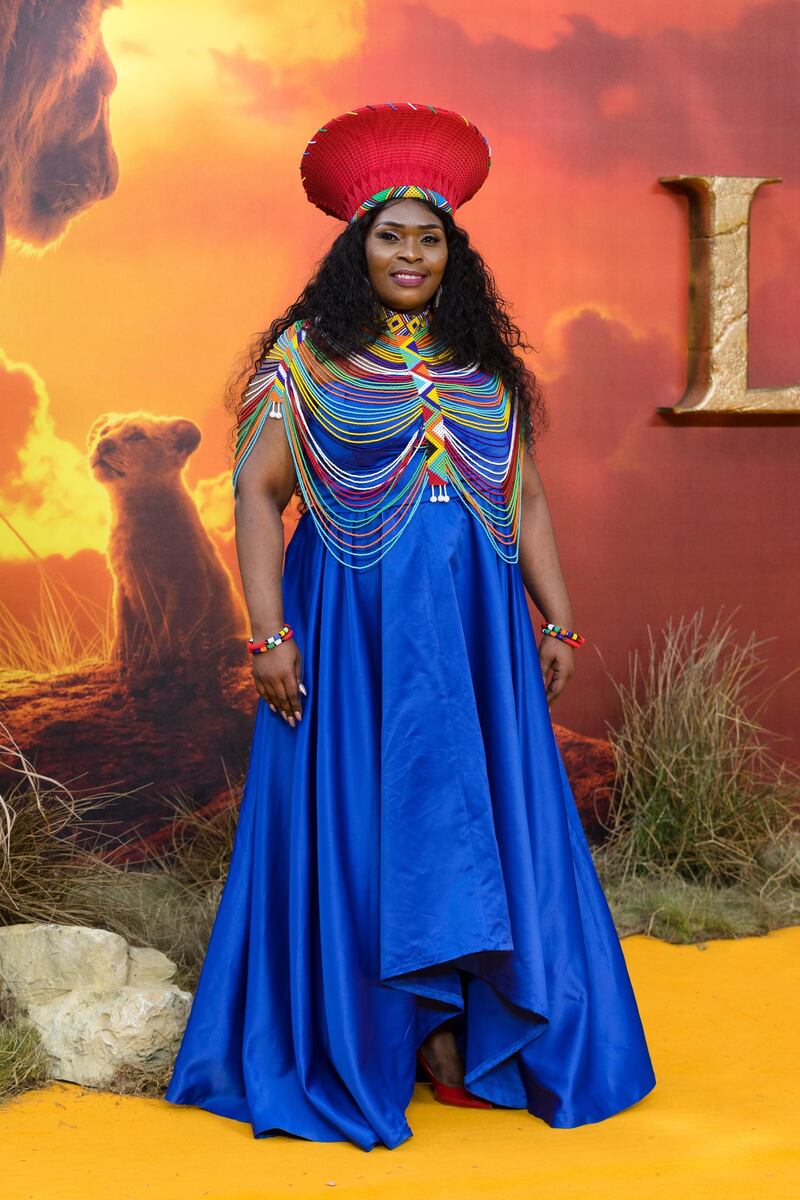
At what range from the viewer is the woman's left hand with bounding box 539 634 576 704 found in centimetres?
314

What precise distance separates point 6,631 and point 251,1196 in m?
2.32

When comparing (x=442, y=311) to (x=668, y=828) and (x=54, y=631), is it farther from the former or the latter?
(x=668, y=828)

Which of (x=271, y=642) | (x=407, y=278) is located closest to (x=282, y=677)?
(x=271, y=642)

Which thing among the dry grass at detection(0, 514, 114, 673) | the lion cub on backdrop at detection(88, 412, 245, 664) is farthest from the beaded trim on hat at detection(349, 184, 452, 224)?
the dry grass at detection(0, 514, 114, 673)

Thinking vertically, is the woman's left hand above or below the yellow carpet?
above

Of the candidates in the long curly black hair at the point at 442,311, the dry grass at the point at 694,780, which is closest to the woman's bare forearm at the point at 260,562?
the long curly black hair at the point at 442,311

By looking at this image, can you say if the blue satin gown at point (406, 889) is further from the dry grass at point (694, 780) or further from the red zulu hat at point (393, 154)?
the dry grass at point (694, 780)

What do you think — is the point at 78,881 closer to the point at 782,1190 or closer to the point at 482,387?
the point at 482,387

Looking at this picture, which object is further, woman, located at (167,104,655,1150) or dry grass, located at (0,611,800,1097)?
dry grass, located at (0,611,800,1097)

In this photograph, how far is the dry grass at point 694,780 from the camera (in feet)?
14.8

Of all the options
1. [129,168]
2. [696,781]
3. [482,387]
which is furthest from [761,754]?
[129,168]

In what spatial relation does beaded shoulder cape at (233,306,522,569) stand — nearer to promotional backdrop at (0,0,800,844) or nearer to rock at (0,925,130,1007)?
rock at (0,925,130,1007)

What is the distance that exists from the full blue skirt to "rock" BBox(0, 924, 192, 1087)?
8.9 inches

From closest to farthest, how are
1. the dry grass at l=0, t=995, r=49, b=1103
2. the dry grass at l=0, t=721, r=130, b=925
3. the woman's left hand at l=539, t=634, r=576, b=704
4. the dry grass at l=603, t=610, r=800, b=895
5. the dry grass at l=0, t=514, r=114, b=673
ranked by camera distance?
the dry grass at l=0, t=995, r=49, b=1103, the woman's left hand at l=539, t=634, r=576, b=704, the dry grass at l=0, t=721, r=130, b=925, the dry grass at l=0, t=514, r=114, b=673, the dry grass at l=603, t=610, r=800, b=895
